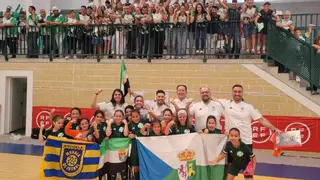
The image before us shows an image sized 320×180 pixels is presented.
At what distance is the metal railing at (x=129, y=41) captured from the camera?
36.2ft

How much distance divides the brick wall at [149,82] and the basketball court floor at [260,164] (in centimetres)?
130

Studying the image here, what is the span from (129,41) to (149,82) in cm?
149

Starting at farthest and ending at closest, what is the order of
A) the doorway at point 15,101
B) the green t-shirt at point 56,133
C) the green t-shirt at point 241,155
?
the doorway at point 15,101, the green t-shirt at point 56,133, the green t-shirt at point 241,155

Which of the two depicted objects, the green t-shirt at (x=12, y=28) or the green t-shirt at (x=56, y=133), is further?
the green t-shirt at (x=12, y=28)

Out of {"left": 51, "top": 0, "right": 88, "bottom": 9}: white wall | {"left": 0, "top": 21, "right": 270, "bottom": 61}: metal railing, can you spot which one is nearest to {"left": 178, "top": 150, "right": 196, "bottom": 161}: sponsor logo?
{"left": 0, "top": 21, "right": 270, "bottom": 61}: metal railing

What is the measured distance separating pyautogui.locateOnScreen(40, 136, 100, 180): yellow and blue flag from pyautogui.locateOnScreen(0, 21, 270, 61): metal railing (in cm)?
559

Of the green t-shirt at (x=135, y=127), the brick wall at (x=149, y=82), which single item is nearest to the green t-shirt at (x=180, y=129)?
the green t-shirt at (x=135, y=127)

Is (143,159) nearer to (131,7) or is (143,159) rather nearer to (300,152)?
(300,152)

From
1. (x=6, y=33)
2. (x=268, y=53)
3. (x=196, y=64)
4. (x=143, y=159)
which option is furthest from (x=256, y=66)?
(x=6, y=33)

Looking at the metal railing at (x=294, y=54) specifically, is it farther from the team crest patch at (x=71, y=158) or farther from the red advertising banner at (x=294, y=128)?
the team crest patch at (x=71, y=158)

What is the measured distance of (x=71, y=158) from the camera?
21.4 ft

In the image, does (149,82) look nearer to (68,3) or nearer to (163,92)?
(163,92)

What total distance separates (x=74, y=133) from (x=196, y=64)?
5405 mm

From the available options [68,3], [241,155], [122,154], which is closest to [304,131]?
[241,155]
